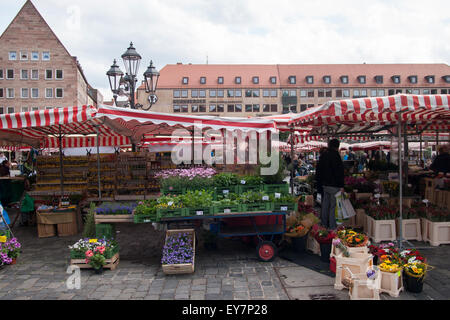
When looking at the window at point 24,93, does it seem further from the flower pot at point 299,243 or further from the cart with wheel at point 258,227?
the flower pot at point 299,243

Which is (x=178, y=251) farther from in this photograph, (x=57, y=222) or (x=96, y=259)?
(x=57, y=222)

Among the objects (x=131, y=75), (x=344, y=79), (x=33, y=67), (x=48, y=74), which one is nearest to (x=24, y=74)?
(x=33, y=67)

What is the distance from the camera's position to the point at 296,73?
6594 centimetres

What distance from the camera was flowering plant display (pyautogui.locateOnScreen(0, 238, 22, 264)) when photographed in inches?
209

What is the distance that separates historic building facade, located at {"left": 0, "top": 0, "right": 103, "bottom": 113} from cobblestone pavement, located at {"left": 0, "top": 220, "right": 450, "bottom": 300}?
4319cm

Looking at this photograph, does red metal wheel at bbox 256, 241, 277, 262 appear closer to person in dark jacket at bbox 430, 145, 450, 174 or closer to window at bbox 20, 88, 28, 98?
person in dark jacket at bbox 430, 145, 450, 174

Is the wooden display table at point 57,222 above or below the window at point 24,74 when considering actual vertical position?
below

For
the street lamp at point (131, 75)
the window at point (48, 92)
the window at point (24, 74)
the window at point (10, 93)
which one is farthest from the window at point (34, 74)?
the street lamp at point (131, 75)

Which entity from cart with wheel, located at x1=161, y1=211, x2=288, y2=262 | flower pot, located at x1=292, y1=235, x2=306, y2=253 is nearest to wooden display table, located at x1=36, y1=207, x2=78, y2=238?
cart with wheel, located at x1=161, y1=211, x2=288, y2=262

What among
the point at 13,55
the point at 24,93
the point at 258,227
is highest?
the point at 13,55

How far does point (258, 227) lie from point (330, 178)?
175 cm

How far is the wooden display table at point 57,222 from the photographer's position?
7.43 meters

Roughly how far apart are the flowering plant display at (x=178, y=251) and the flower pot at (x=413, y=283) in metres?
2.81

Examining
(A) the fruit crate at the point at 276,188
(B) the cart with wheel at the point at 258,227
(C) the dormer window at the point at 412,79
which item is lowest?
(B) the cart with wheel at the point at 258,227
